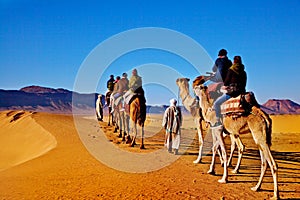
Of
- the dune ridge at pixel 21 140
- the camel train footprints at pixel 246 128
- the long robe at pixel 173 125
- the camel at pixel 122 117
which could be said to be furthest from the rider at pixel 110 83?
the camel train footprints at pixel 246 128

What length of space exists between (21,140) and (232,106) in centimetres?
1926

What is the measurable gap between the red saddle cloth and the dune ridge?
971 cm

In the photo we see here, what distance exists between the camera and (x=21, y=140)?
982 inches

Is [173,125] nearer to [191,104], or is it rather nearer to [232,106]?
[191,104]

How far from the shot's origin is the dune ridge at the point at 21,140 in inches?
770

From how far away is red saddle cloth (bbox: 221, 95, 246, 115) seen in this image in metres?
9.40

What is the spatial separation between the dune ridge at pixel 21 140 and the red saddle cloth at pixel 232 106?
382 inches

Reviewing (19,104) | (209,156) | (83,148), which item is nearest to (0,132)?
(83,148)

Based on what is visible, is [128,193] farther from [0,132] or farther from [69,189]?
[0,132]

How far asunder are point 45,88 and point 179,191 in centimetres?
19445

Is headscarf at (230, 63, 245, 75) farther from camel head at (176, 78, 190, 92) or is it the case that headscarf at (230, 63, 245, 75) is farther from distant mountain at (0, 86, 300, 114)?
distant mountain at (0, 86, 300, 114)

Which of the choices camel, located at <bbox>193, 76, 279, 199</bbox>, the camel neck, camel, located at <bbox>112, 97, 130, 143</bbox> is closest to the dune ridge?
camel, located at <bbox>112, 97, 130, 143</bbox>

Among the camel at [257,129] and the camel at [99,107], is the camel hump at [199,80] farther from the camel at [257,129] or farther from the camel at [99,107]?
the camel at [99,107]

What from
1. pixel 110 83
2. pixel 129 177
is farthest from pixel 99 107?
pixel 129 177
